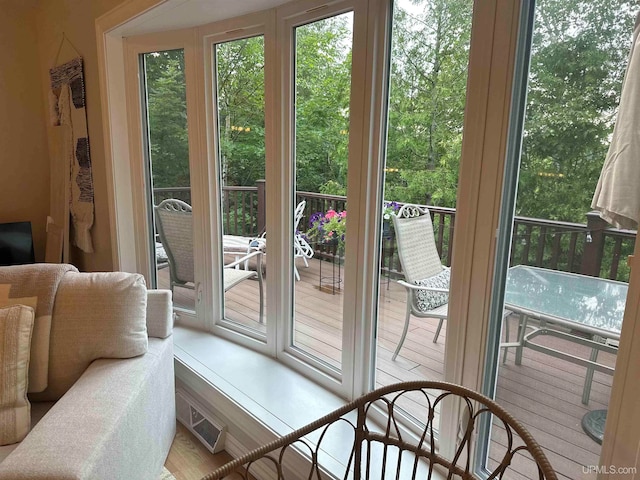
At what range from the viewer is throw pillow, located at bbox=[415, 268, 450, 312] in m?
1.51

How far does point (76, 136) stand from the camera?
2.86 metres

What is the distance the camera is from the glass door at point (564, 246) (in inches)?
39.2

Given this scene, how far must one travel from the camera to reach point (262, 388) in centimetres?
205

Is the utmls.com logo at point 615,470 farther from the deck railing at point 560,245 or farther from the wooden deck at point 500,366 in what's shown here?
the deck railing at point 560,245

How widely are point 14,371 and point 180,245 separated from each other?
131 centimetres

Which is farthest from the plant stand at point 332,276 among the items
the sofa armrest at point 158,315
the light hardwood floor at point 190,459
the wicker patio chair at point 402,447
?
the light hardwood floor at point 190,459

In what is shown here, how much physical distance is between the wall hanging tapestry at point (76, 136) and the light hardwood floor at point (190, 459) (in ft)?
5.05

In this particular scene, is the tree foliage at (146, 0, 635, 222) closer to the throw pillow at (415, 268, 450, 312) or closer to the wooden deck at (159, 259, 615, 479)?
the throw pillow at (415, 268, 450, 312)

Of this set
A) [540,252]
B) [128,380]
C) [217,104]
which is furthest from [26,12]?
[540,252]

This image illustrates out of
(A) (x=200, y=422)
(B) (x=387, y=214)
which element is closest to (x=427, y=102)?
(B) (x=387, y=214)

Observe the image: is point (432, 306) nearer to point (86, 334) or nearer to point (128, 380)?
point (128, 380)

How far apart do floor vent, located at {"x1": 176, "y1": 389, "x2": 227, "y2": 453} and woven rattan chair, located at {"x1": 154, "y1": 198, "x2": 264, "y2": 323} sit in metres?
0.67

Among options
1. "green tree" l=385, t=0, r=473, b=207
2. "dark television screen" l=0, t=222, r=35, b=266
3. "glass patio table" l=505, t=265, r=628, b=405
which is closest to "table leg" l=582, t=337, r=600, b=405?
"glass patio table" l=505, t=265, r=628, b=405

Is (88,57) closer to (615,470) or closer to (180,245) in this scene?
(180,245)
